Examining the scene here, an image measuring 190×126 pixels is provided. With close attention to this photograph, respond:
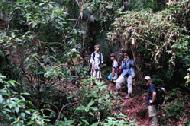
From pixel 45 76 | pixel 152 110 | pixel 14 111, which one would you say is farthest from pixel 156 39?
pixel 14 111

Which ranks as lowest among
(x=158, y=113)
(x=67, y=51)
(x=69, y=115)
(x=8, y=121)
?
(x=158, y=113)

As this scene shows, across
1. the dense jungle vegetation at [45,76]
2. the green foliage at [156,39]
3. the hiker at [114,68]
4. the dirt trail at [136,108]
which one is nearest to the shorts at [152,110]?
the dirt trail at [136,108]

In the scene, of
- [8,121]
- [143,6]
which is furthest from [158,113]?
[8,121]

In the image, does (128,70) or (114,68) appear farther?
(114,68)

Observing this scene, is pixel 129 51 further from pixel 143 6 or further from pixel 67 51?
pixel 67 51

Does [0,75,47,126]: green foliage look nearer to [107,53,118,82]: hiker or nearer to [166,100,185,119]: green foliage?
[166,100,185,119]: green foliage

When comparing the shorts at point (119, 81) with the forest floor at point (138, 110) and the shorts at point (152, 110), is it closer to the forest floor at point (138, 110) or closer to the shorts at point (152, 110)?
the forest floor at point (138, 110)

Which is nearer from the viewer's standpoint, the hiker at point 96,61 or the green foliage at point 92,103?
the green foliage at point 92,103

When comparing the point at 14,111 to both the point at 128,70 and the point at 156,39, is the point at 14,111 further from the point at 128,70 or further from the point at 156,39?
the point at 128,70

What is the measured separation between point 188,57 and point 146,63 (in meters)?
2.25

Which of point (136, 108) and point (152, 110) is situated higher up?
point (152, 110)

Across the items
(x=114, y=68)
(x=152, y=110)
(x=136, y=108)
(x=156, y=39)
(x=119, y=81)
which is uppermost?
(x=156, y=39)

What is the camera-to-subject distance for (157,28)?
12.2 m

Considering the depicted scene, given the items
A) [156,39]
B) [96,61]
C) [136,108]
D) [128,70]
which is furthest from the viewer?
[96,61]
